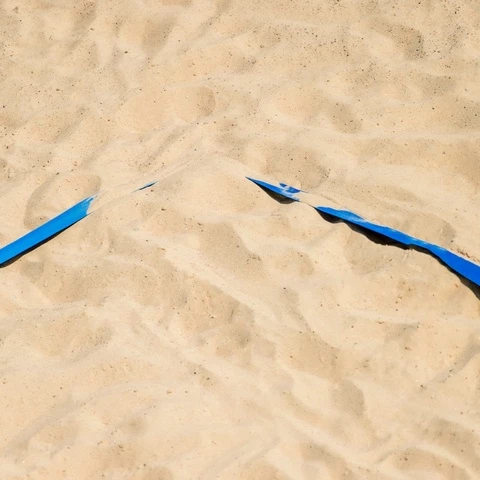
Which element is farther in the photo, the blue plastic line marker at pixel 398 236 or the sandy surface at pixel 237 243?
the blue plastic line marker at pixel 398 236

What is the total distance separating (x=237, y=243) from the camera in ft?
10.1

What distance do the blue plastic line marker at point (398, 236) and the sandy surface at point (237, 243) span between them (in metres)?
0.04

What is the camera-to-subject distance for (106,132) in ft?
11.8

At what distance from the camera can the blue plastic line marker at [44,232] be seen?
10.5ft

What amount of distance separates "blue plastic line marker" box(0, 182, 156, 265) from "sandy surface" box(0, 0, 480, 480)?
0.04 meters

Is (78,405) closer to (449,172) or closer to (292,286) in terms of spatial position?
(292,286)

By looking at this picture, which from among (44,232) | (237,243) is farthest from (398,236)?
(44,232)

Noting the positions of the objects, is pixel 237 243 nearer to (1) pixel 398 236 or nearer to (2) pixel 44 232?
(1) pixel 398 236

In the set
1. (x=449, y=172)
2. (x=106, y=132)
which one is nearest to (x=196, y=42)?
(x=106, y=132)

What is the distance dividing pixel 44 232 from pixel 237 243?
26.2 inches

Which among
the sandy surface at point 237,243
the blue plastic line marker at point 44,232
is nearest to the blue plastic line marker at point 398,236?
the sandy surface at point 237,243

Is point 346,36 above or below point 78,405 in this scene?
above

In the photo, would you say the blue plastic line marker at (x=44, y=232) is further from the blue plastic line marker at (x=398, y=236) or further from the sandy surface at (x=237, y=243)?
the blue plastic line marker at (x=398, y=236)

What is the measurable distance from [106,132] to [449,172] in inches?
49.7
